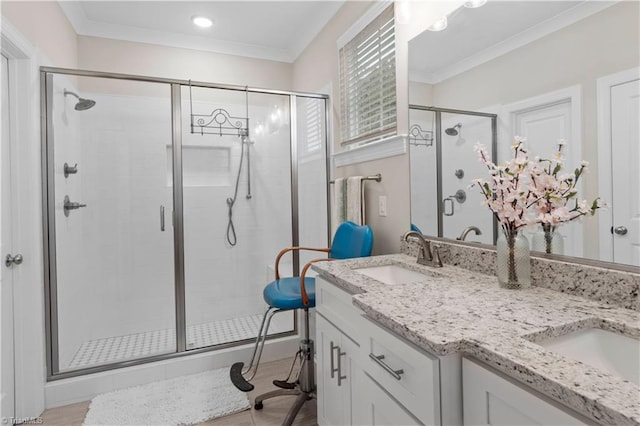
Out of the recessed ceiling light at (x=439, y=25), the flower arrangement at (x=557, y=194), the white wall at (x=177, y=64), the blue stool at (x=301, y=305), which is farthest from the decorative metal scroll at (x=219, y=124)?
the flower arrangement at (x=557, y=194)

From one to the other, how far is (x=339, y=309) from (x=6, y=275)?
5.80ft

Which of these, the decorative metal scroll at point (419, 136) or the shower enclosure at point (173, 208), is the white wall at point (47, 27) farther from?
the decorative metal scroll at point (419, 136)

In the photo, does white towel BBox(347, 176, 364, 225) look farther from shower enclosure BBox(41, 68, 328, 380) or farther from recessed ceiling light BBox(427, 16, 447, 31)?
recessed ceiling light BBox(427, 16, 447, 31)

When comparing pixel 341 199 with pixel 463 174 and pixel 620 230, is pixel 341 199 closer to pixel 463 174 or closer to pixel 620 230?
pixel 463 174

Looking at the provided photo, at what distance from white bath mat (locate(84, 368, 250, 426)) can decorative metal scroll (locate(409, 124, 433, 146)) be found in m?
1.78

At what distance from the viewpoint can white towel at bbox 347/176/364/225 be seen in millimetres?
2229

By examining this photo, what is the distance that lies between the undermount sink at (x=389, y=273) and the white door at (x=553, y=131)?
1.95 ft

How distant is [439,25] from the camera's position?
1634mm

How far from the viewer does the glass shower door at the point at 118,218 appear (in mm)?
2420

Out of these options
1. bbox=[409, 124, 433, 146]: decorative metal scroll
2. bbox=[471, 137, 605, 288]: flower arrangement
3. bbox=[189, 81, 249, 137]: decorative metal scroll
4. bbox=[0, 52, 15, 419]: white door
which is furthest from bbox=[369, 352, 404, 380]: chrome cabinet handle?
bbox=[189, 81, 249, 137]: decorative metal scroll

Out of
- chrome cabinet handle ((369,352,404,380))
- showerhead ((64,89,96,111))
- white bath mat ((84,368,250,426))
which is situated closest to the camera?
chrome cabinet handle ((369,352,404,380))

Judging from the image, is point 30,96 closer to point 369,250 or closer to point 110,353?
point 110,353

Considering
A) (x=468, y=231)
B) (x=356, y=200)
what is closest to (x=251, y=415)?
(x=356, y=200)

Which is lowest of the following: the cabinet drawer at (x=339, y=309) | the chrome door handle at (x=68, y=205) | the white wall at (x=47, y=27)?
the cabinet drawer at (x=339, y=309)
